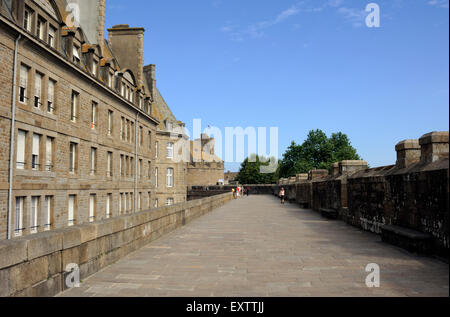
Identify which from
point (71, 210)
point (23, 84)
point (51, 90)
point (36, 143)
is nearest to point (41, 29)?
point (51, 90)

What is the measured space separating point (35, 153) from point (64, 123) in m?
2.80

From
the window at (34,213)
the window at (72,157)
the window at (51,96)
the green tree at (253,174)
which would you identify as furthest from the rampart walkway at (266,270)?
the green tree at (253,174)

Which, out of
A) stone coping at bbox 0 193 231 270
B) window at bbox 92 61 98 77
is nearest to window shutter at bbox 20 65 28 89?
window at bbox 92 61 98 77

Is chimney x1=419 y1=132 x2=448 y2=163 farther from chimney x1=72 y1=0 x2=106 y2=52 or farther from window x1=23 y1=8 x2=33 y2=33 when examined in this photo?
chimney x1=72 y1=0 x2=106 y2=52

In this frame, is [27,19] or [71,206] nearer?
[27,19]

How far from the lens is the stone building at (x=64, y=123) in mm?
16578

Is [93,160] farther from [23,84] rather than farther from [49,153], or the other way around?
[23,84]

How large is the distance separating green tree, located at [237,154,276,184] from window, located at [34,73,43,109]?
88245 millimetres

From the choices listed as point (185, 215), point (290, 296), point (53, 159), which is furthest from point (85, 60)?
point (290, 296)

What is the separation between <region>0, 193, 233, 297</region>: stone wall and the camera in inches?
165

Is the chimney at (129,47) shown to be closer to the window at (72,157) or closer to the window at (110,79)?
the window at (110,79)

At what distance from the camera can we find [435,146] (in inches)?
287

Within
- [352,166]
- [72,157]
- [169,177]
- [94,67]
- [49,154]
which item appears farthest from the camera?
[169,177]
